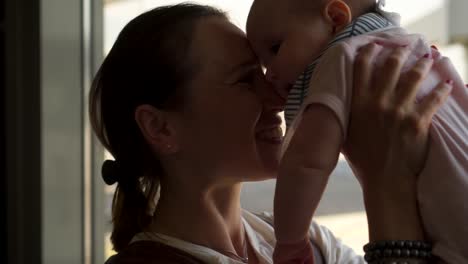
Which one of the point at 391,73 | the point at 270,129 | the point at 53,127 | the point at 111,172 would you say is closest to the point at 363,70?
the point at 391,73

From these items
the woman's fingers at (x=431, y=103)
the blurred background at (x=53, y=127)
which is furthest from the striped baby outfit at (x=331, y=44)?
the blurred background at (x=53, y=127)

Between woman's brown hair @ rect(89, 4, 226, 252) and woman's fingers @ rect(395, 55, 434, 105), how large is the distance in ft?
1.55

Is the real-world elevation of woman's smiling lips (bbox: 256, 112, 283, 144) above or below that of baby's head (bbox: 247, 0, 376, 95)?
below

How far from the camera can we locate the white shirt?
123cm

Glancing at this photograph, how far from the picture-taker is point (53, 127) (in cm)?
207

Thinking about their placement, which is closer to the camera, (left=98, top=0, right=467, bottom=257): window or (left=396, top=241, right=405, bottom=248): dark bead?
(left=396, top=241, right=405, bottom=248): dark bead

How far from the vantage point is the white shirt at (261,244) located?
1229 millimetres

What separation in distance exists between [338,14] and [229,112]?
0.35 metres

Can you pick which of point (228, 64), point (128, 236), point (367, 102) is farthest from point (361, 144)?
point (128, 236)

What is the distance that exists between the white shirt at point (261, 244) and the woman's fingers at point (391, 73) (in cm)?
45

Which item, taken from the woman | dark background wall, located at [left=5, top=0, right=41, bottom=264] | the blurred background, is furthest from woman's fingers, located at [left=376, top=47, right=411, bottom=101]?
dark background wall, located at [left=5, top=0, right=41, bottom=264]

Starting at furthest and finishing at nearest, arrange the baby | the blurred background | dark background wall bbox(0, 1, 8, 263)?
dark background wall bbox(0, 1, 8, 263), the blurred background, the baby

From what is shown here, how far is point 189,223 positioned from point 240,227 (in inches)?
5.6

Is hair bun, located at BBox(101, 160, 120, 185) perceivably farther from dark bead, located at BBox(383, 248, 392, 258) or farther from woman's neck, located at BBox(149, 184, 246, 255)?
dark bead, located at BBox(383, 248, 392, 258)
